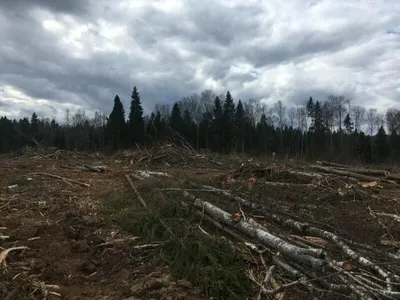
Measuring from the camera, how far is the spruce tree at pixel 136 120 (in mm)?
54347

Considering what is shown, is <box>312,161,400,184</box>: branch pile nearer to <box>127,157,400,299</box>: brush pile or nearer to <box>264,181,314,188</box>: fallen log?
<box>264,181,314,188</box>: fallen log

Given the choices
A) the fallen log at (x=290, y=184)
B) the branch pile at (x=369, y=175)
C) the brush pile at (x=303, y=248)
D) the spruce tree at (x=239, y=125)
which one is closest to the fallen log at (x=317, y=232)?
the brush pile at (x=303, y=248)

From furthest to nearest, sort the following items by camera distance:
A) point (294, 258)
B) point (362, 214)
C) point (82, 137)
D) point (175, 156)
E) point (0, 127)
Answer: point (0, 127), point (82, 137), point (175, 156), point (362, 214), point (294, 258)

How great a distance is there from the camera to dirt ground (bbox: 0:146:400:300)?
4.71m

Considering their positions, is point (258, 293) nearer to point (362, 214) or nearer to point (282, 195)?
point (362, 214)

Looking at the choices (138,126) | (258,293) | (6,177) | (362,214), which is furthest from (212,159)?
(138,126)

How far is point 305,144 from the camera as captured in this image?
2938 inches

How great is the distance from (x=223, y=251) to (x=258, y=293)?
79 cm

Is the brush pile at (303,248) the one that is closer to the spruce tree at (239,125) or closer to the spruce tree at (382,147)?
the spruce tree at (239,125)

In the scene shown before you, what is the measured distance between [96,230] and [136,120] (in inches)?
1956

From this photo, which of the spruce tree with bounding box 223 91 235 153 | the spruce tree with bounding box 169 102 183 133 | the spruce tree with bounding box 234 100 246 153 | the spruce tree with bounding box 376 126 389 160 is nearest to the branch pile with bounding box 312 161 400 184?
the spruce tree with bounding box 223 91 235 153

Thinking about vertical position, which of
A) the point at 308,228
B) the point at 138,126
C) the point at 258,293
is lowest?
the point at 258,293

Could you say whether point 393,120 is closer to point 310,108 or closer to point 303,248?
point 310,108

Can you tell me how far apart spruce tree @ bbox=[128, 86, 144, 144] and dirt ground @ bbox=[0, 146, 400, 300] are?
139 feet
